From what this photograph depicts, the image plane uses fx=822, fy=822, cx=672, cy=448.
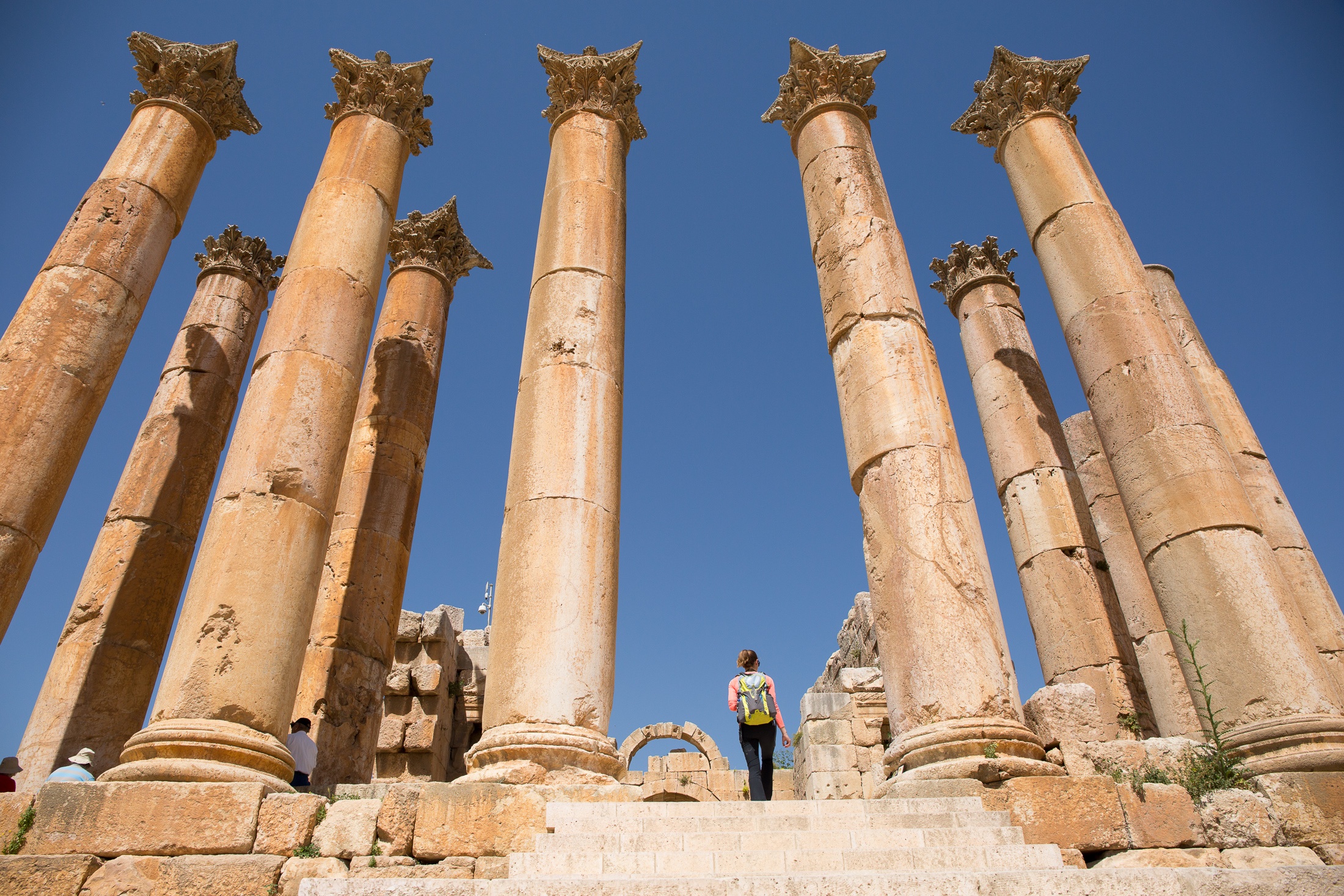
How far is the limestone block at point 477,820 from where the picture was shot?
6938mm

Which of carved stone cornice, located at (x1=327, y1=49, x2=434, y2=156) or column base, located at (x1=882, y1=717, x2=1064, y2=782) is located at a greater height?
carved stone cornice, located at (x1=327, y1=49, x2=434, y2=156)

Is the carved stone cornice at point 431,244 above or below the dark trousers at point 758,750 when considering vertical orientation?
above

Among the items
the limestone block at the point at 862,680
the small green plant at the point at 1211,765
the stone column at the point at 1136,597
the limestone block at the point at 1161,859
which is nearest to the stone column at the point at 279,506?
the limestone block at the point at 1161,859

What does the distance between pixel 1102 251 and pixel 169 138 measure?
46.0 feet

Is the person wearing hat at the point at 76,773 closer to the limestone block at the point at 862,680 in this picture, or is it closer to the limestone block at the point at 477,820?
the limestone block at the point at 477,820

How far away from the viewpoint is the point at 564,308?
432 inches

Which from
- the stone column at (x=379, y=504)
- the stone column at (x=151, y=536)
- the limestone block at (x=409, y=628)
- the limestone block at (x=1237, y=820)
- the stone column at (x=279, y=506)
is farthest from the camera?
the limestone block at (x=409, y=628)

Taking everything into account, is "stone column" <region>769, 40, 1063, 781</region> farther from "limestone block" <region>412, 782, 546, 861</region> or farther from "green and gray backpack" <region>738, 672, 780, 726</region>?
"limestone block" <region>412, 782, 546, 861</region>

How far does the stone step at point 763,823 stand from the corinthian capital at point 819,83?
440 inches

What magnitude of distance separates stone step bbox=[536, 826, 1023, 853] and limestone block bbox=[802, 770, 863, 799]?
9.94 meters

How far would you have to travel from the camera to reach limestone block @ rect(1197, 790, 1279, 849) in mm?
7219

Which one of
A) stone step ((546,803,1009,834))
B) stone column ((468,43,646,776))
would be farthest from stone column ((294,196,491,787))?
stone step ((546,803,1009,834))

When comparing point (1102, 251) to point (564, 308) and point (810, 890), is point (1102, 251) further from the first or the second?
point (810, 890)

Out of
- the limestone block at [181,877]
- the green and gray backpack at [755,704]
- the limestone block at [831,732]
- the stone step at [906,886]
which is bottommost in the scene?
the stone step at [906,886]
